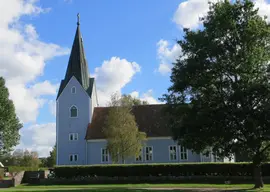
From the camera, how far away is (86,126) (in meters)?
58.7

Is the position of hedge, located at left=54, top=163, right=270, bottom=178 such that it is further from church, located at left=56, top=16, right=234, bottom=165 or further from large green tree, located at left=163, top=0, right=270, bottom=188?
church, located at left=56, top=16, right=234, bottom=165

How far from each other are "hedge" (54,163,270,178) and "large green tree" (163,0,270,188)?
885 cm

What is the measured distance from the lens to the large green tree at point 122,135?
49188 millimetres

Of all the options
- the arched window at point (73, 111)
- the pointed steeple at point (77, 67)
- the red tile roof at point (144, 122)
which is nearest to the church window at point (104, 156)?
the red tile roof at point (144, 122)

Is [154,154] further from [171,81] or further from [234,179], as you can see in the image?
[171,81]

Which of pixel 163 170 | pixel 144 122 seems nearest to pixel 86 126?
pixel 144 122

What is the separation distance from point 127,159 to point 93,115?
11.4m

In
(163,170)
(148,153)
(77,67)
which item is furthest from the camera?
(77,67)

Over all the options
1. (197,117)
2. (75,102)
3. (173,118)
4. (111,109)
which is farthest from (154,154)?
(197,117)

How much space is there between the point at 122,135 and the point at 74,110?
42.7 feet

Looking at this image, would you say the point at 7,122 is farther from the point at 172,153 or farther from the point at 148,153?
the point at 172,153

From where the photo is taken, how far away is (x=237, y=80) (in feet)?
89.0

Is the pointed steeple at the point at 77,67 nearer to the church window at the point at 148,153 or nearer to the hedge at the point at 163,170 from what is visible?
the church window at the point at 148,153

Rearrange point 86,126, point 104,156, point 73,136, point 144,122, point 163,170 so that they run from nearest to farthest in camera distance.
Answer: point 163,170, point 104,156, point 144,122, point 73,136, point 86,126
